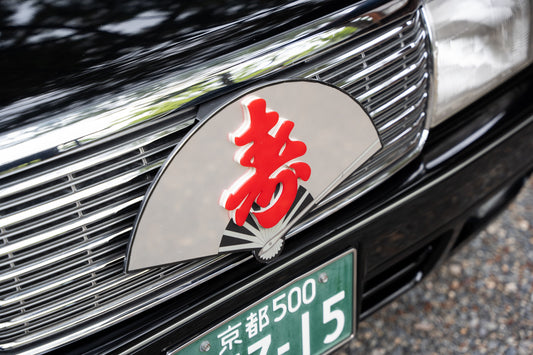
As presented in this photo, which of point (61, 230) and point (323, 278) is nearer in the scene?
point (61, 230)

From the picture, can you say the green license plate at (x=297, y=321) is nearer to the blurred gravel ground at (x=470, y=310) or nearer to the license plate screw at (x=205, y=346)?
the license plate screw at (x=205, y=346)

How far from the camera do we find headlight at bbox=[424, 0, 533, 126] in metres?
1.45

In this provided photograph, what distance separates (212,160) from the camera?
1.06 meters

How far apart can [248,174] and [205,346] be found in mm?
406

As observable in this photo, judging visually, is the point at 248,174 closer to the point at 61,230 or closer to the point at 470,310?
the point at 61,230

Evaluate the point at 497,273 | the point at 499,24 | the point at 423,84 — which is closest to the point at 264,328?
the point at 423,84

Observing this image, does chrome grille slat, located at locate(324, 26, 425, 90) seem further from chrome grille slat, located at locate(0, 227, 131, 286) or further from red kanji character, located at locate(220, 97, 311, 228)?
chrome grille slat, located at locate(0, 227, 131, 286)

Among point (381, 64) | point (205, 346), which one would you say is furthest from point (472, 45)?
point (205, 346)

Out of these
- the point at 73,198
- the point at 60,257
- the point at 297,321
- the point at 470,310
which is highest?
the point at 73,198

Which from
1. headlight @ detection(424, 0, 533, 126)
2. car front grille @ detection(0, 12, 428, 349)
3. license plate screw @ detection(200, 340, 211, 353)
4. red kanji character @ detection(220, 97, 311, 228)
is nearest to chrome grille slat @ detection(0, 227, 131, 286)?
car front grille @ detection(0, 12, 428, 349)

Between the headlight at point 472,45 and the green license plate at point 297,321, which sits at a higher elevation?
the headlight at point 472,45

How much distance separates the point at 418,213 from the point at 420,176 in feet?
0.33

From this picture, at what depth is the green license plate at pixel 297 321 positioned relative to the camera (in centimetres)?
129

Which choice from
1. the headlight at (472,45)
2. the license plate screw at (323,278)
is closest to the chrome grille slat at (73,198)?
the license plate screw at (323,278)
